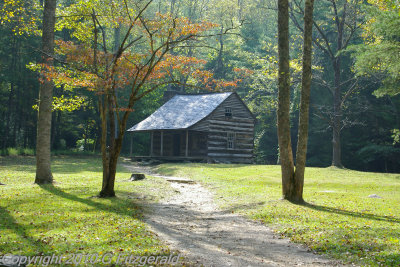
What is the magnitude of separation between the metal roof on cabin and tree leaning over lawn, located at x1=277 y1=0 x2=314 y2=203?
2029 cm

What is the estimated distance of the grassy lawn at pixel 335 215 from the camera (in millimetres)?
8344

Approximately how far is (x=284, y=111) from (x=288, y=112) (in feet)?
0.54

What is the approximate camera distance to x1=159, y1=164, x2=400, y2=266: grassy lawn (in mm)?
8344

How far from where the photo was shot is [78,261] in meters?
6.68

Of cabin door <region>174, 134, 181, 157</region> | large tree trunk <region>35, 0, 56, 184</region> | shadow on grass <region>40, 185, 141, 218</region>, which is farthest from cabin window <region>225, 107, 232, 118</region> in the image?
shadow on grass <region>40, 185, 141, 218</region>

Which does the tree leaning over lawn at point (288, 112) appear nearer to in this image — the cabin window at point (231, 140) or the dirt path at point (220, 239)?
the dirt path at point (220, 239)

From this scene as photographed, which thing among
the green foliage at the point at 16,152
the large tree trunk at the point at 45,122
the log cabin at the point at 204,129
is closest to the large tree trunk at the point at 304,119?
the large tree trunk at the point at 45,122

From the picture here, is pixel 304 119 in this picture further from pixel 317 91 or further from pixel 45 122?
pixel 317 91

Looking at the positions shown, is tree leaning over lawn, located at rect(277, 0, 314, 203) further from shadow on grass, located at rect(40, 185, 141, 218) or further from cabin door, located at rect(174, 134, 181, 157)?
cabin door, located at rect(174, 134, 181, 157)

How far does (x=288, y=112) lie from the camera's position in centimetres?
1509

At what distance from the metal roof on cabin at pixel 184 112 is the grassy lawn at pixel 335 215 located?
13.9 meters

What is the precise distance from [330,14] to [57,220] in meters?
36.7

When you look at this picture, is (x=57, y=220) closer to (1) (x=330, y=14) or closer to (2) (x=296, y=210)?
(2) (x=296, y=210)

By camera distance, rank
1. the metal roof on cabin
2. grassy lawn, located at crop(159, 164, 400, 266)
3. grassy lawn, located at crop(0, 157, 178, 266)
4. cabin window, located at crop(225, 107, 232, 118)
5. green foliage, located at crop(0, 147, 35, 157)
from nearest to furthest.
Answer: grassy lawn, located at crop(0, 157, 178, 266) < grassy lawn, located at crop(159, 164, 400, 266) < green foliage, located at crop(0, 147, 35, 157) < the metal roof on cabin < cabin window, located at crop(225, 107, 232, 118)
